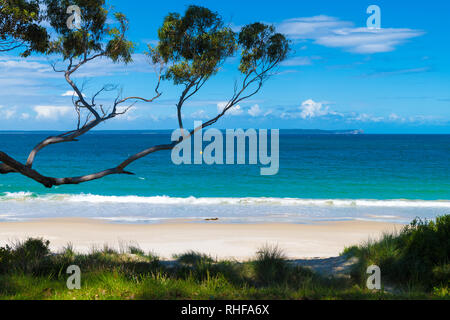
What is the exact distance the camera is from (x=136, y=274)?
7.04 m

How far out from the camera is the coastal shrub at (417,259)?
7051 millimetres

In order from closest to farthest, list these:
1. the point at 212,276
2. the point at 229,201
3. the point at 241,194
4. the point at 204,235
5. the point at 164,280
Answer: the point at 164,280 → the point at 212,276 → the point at 204,235 → the point at 229,201 → the point at 241,194

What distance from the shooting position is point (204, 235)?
618 inches

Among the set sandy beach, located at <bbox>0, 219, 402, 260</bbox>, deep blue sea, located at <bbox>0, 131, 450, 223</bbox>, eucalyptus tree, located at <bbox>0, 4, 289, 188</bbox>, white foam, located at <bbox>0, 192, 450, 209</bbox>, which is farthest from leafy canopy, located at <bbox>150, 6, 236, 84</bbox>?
white foam, located at <bbox>0, 192, 450, 209</bbox>

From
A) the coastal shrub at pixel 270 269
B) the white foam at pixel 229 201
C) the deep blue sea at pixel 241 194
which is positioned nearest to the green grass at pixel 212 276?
the coastal shrub at pixel 270 269

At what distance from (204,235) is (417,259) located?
927 cm

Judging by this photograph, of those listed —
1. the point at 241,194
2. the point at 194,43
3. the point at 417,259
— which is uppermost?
the point at 194,43

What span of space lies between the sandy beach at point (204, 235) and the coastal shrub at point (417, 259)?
4.57 m

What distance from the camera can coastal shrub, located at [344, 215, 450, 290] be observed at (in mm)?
7051

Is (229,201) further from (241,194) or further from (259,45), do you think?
(259,45)

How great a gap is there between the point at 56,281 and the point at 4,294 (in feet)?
2.93

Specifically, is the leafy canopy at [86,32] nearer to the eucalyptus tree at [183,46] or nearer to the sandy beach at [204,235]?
the eucalyptus tree at [183,46]

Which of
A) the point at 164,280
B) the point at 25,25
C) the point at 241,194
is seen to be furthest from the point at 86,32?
the point at 241,194
